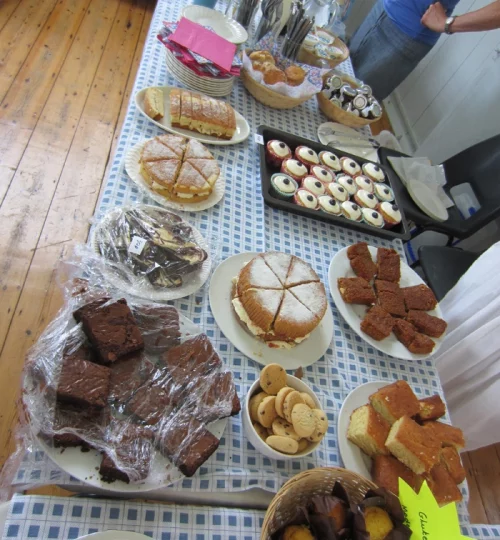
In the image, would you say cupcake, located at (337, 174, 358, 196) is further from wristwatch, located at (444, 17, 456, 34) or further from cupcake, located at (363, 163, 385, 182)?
wristwatch, located at (444, 17, 456, 34)

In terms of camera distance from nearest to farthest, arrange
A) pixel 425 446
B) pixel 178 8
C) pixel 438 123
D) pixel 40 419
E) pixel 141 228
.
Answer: pixel 40 419
pixel 425 446
pixel 141 228
pixel 178 8
pixel 438 123

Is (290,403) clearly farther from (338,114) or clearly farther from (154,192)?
(338,114)

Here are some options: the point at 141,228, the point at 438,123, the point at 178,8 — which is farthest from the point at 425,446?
the point at 438,123

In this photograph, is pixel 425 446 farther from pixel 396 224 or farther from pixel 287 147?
pixel 287 147

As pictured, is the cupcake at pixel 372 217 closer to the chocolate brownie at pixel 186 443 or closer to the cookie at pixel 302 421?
the cookie at pixel 302 421

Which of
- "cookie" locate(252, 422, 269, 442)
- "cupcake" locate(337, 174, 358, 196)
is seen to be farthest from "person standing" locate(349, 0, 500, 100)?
"cookie" locate(252, 422, 269, 442)

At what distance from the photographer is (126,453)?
88cm

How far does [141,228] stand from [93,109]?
7.88 ft

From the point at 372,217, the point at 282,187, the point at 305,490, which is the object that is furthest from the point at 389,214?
the point at 305,490

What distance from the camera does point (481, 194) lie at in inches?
102

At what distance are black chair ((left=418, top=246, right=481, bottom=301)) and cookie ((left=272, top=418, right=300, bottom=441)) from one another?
153 centimetres

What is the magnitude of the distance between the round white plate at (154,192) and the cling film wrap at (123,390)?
1.53ft

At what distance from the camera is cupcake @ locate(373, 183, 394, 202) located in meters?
2.00

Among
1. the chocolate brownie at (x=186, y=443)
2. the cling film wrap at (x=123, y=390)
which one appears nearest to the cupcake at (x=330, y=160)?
the cling film wrap at (x=123, y=390)
